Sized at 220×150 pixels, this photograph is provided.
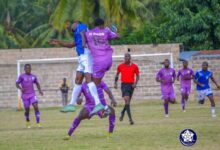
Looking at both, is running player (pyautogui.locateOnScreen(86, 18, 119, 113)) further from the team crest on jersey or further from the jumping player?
the team crest on jersey

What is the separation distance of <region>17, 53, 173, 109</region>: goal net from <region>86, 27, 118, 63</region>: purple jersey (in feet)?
82.1

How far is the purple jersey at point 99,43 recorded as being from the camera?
16.9 metres

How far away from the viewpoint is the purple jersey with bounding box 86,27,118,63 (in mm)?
16922

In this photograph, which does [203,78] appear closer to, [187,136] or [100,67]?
[100,67]

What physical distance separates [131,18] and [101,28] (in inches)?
1161

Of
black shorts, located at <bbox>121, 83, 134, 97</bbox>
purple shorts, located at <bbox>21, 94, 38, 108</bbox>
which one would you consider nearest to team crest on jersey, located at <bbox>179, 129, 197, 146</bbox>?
black shorts, located at <bbox>121, 83, 134, 97</bbox>

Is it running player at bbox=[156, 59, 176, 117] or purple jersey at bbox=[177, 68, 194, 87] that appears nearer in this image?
running player at bbox=[156, 59, 176, 117]

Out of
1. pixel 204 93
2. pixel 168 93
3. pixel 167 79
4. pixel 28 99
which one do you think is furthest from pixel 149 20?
pixel 28 99

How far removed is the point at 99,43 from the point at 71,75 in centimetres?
2578

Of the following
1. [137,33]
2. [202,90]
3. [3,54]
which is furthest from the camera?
[137,33]

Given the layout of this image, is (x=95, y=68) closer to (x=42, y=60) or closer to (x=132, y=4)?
(x=42, y=60)

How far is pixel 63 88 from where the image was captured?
40438 mm

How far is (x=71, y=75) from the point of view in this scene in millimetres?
42656

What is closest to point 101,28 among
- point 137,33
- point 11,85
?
point 11,85
